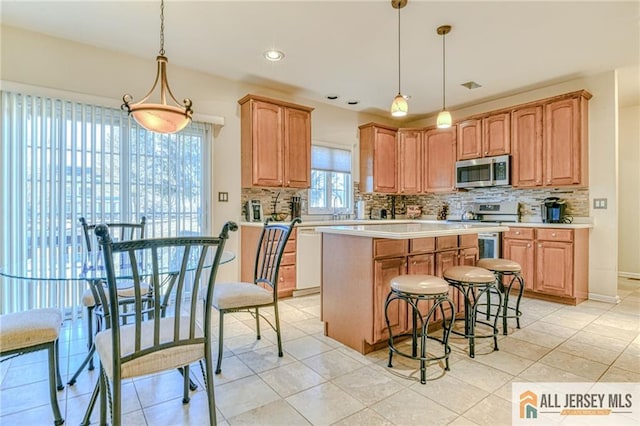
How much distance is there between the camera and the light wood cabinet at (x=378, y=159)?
5387mm

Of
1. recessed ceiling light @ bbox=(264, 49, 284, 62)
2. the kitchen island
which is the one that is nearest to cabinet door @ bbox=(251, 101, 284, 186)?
recessed ceiling light @ bbox=(264, 49, 284, 62)

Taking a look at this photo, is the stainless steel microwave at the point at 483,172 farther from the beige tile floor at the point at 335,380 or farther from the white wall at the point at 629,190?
the white wall at the point at 629,190

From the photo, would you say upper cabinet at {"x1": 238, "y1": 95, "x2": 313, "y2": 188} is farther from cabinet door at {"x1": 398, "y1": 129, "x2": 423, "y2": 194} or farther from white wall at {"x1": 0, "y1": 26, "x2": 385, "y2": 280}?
cabinet door at {"x1": 398, "y1": 129, "x2": 423, "y2": 194}

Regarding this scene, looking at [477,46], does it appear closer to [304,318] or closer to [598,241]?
[598,241]

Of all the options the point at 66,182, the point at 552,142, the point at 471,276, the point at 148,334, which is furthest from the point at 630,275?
the point at 66,182

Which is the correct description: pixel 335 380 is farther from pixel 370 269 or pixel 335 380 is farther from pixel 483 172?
pixel 483 172

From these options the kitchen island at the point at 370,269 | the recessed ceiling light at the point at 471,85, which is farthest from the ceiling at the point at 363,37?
the kitchen island at the point at 370,269

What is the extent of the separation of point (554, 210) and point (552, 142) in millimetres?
853

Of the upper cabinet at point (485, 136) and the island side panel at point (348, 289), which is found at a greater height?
the upper cabinet at point (485, 136)

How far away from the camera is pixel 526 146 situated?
171 inches

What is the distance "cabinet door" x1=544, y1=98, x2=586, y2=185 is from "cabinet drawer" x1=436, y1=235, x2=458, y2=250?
2153mm

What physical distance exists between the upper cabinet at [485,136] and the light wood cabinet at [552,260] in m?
1.22

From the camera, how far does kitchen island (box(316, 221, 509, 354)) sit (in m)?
2.40

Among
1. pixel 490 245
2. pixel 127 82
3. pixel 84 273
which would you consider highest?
pixel 127 82
